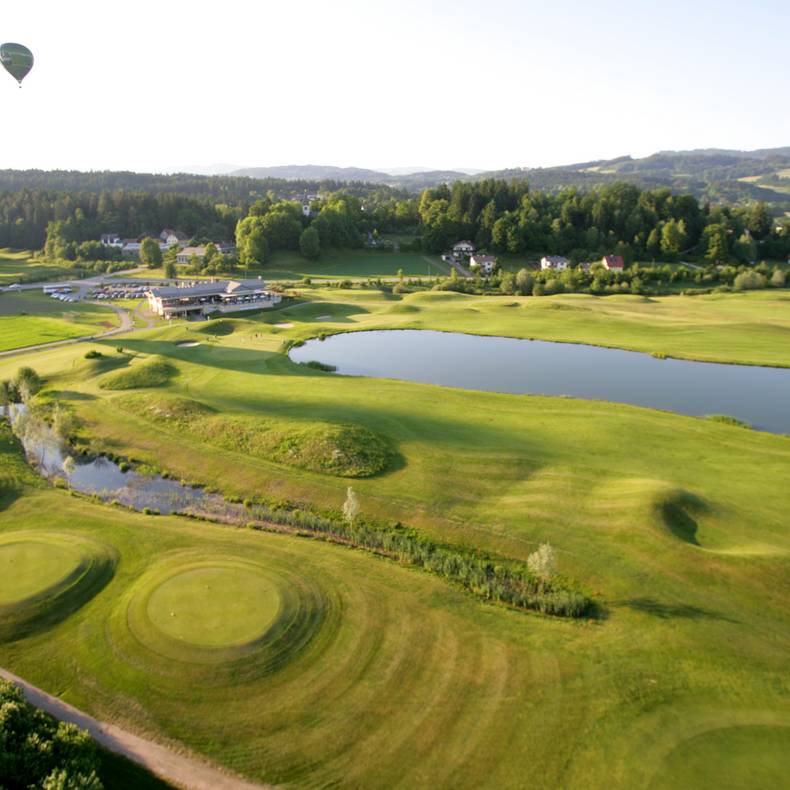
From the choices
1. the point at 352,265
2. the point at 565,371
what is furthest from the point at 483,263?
the point at 565,371

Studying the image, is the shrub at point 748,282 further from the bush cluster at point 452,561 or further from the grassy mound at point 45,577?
the grassy mound at point 45,577

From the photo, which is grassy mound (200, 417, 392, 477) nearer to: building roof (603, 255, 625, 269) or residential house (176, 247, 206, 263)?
building roof (603, 255, 625, 269)

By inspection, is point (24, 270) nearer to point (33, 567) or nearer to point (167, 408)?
point (167, 408)

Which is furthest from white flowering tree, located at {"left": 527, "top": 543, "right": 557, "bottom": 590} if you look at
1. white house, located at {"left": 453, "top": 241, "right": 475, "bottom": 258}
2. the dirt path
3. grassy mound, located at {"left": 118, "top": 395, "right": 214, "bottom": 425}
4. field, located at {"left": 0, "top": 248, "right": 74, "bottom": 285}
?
white house, located at {"left": 453, "top": 241, "right": 475, "bottom": 258}

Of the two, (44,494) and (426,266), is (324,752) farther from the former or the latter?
(426,266)

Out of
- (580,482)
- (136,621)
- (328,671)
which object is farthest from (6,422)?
(580,482)

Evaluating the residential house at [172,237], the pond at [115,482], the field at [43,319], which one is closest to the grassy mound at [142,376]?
the pond at [115,482]
